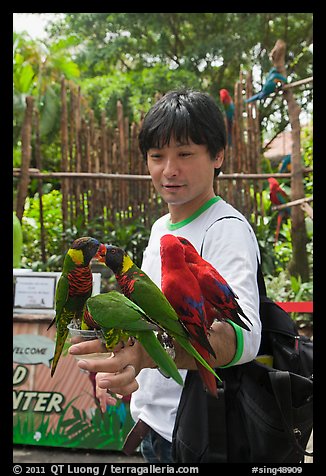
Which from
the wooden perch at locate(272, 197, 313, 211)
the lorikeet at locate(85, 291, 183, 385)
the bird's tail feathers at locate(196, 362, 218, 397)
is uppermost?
the wooden perch at locate(272, 197, 313, 211)

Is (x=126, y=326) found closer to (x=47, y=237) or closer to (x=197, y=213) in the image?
(x=197, y=213)

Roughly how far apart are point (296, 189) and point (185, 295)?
10.6 ft

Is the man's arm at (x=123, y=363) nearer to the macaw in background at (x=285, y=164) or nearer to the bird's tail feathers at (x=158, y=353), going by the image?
the bird's tail feathers at (x=158, y=353)

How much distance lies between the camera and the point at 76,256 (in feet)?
2.29

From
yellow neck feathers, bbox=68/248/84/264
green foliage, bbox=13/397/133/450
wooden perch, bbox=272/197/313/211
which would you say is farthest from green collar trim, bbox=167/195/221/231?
wooden perch, bbox=272/197/313/211

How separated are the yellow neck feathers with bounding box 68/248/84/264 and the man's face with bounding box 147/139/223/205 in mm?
191

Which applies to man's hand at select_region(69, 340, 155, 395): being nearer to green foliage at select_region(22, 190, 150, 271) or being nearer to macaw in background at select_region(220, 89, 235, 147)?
green foliage at select_region(22, 190, 150, 271)

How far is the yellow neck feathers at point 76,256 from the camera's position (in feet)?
2.28

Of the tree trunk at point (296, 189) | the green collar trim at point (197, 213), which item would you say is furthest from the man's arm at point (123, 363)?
the tree trunk at point (296, 189)

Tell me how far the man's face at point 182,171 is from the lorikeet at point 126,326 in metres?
0.22

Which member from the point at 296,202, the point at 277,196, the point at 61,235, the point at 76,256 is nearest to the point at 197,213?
the point at 76,256

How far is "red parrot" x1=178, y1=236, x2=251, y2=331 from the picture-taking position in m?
0.72

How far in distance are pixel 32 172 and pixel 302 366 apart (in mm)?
2957
